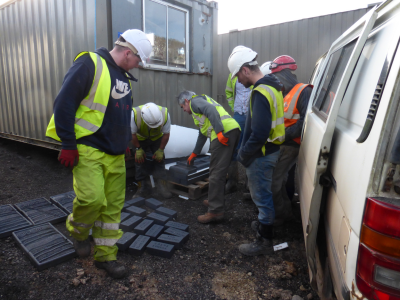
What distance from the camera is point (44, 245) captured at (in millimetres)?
2725

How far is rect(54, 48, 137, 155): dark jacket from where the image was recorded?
6.82 feet

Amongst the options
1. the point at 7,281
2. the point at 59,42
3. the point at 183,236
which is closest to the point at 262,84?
the point at 183,236

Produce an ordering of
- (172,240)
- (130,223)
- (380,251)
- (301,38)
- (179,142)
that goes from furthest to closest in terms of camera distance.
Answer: (301,38), (179,142), (130,223), (172,240), (380,251)

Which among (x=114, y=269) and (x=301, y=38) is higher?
(x=301, y=38)

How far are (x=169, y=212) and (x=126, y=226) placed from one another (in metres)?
A: 0.63

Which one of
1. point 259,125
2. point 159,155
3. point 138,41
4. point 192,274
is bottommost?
point 192,274

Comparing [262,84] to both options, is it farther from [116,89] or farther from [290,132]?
[116,89]

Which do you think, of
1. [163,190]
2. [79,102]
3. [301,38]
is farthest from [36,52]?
[301,38]

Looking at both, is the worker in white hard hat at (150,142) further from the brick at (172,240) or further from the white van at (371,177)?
the white van at (371,177)

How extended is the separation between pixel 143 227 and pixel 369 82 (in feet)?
8.65

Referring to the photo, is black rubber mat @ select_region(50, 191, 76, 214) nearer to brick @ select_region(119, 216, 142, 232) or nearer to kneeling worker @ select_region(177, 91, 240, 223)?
brick @ select_region(119, 216, 142, 232)

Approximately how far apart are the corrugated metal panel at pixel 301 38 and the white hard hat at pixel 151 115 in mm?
2834

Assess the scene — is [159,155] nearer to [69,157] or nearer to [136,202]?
[136,202]

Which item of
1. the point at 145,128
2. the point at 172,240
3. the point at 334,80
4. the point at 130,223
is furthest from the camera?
the point at 145,128
